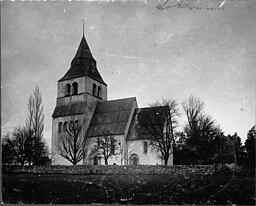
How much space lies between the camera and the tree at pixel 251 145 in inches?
148

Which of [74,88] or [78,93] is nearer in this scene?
[74,88]

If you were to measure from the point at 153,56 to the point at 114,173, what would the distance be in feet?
5.38

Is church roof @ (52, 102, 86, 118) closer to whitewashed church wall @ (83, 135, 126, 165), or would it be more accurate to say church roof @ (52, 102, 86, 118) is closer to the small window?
whitewashed church wall @ (83, 135, 126, 165)

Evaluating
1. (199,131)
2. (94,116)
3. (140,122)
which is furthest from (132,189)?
(94,116)

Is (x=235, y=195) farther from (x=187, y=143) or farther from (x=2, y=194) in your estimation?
(x=2, y=194)

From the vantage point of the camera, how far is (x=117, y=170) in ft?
14.1

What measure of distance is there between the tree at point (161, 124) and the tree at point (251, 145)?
3.30 feet

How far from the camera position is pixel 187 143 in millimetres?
4297

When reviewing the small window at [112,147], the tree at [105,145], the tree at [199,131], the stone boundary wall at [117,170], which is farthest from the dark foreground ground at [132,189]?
the small window at [112,147]

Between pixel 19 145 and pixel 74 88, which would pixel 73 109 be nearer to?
pixel 74 88

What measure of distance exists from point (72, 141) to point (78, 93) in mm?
1045

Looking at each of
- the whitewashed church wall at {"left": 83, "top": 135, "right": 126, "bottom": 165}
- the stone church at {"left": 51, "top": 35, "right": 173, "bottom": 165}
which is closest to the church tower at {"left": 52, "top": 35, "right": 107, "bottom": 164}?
the stone church at {"left": 51, "top": 35, "right": 173, "bottom": 165}

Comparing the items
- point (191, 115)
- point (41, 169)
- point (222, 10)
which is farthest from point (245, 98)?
point (41, 169)

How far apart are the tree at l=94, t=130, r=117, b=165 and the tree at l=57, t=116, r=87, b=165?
0.50 metres
